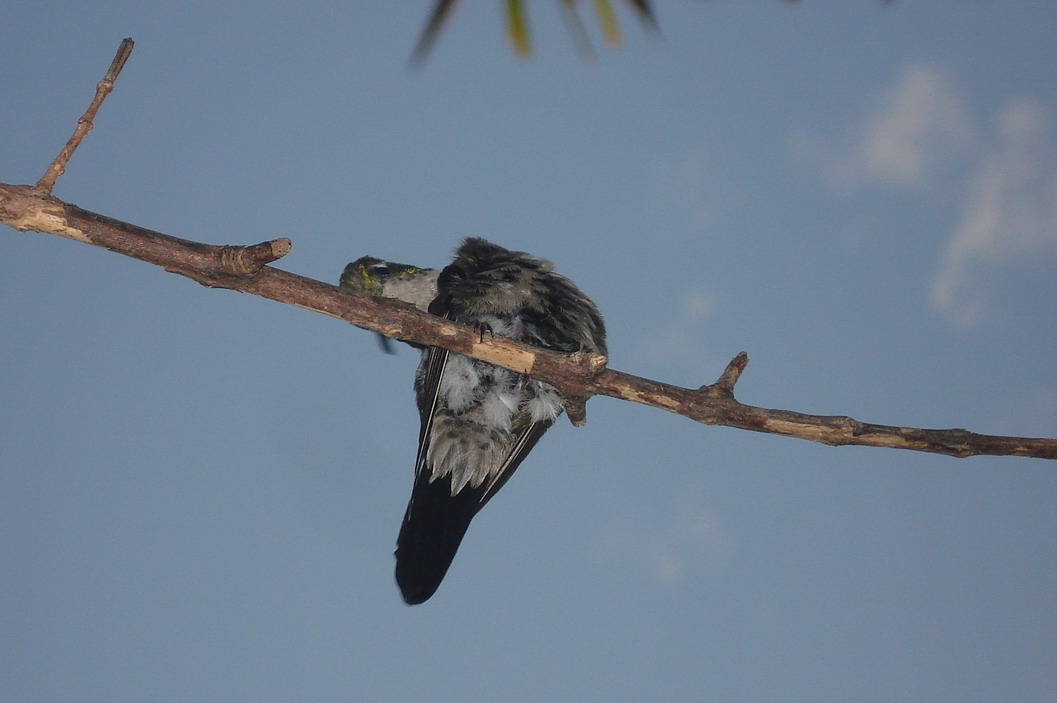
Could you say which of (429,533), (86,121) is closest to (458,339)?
(429,533)

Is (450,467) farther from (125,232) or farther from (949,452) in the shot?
(949,452)

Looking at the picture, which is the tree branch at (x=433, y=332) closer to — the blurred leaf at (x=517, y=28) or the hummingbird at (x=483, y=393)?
the hummingbird at (x=483, y=393)

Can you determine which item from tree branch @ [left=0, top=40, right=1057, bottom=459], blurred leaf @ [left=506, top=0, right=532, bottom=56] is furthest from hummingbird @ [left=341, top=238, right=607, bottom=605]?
blurred leaf @ [left=506, top=0, right=532, bottom=56]

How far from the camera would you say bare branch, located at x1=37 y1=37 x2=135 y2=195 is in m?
2.48

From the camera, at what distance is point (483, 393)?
396 centimetres

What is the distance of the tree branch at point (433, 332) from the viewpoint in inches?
101

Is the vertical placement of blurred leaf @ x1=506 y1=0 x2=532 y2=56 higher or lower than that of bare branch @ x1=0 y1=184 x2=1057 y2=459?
higher

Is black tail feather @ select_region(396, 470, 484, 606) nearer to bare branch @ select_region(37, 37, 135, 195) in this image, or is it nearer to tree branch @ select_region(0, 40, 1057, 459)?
tree branch @ select_region(0, 40, 1057, 459)

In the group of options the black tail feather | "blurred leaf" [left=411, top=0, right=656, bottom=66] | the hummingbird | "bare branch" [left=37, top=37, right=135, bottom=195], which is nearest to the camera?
"blurred leaf" [left=411, top=0, right=656, bottom=66]

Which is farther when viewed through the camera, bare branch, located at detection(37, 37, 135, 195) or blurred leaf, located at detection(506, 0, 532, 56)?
bare branch, located at detection(37, 37, 135, 195)

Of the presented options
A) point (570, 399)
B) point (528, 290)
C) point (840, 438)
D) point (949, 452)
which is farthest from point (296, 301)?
point (949, 452)

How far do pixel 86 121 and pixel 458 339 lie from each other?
1367 mm

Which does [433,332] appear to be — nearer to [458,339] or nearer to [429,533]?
[458,339]

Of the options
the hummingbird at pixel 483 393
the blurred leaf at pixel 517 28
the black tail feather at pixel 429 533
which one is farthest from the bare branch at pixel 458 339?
the blurred leaf at pixel 517 28
